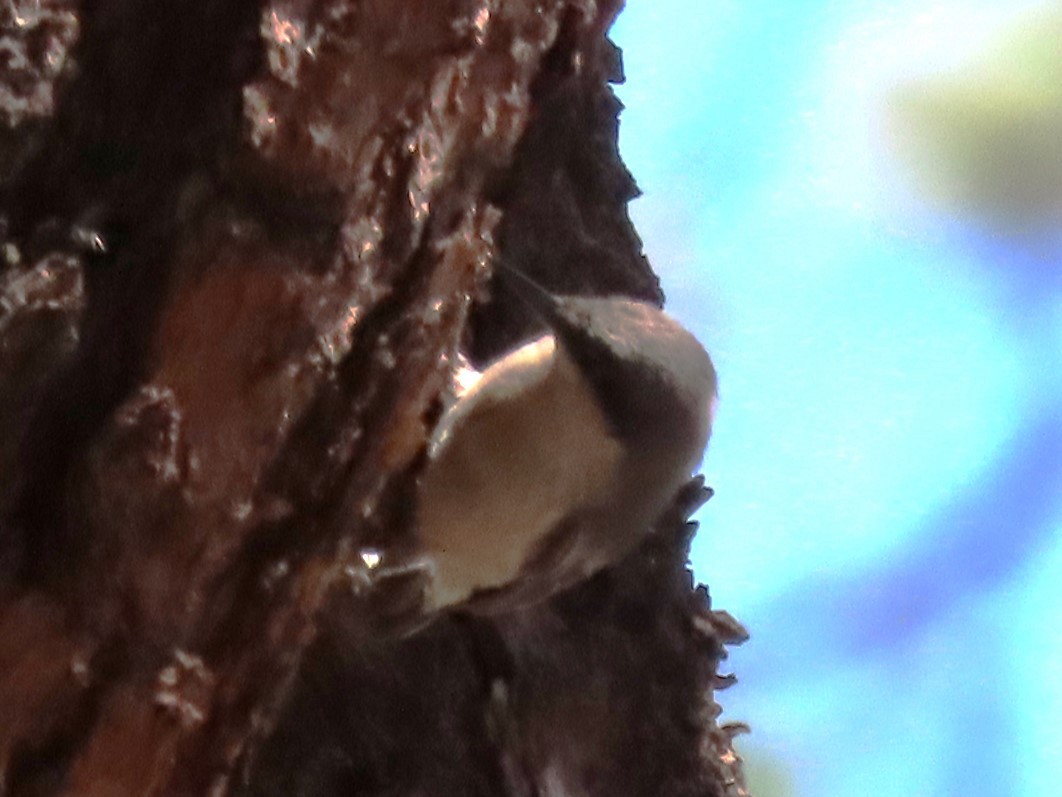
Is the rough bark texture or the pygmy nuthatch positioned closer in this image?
the rough bark texture

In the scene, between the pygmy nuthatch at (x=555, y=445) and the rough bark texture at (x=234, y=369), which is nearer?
the rough bark texture at (x=234, y=369)

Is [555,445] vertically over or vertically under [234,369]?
over

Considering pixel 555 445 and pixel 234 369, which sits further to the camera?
pixel 555 445

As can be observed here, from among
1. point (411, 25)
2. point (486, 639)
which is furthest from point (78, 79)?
point (486, 639)
